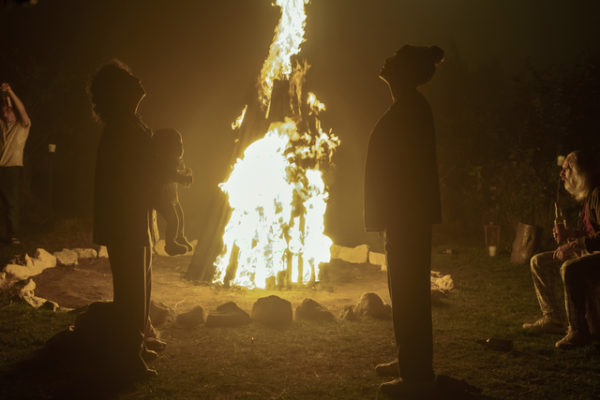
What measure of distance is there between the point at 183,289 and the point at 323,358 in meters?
3.43

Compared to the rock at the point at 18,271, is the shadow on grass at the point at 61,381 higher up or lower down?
lower down

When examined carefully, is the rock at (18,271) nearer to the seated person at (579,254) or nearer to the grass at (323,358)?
the grass at (323,358)

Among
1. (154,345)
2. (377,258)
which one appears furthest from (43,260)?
(377,258)

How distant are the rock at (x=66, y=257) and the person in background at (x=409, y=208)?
6.56 m

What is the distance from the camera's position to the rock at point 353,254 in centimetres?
1006

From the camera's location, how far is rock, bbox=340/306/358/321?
6002 mm

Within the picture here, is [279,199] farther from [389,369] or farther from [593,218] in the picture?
[593,218]

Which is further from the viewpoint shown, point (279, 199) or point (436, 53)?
point (279, 199)

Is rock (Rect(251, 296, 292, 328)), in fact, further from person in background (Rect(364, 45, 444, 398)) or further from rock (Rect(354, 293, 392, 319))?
person in background (Rect(364, 45, 444, 398))

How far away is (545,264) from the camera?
18.1 ft

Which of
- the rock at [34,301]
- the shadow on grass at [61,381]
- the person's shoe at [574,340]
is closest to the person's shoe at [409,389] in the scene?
the person's shoe at [574,340]

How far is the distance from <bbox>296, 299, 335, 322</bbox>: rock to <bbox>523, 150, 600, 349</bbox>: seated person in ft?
7.42

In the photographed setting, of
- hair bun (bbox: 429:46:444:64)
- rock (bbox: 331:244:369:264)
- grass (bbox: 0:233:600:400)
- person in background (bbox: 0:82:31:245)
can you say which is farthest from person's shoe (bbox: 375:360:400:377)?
person in background (bbox: 0:82:31:245)

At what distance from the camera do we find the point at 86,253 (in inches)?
360
